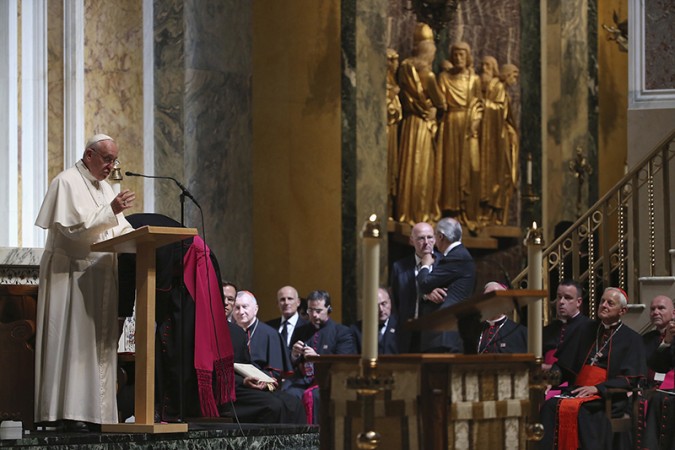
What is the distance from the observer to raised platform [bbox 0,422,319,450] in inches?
284

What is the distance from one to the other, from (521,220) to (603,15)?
2694 mm

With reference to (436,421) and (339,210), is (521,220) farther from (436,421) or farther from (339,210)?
(436,421)

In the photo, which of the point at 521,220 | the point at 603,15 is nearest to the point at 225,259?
the point at 521,220

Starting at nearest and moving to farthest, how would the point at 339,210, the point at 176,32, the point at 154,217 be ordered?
1. the point at 154,217
2. the point at 176,32
3. the point at 339,210

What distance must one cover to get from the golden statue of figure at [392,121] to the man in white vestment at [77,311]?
710cm

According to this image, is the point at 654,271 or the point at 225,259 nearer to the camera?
the point at 654,271

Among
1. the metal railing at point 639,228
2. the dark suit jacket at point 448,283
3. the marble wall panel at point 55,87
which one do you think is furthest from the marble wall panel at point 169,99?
the dark suit jacket at point 448,283

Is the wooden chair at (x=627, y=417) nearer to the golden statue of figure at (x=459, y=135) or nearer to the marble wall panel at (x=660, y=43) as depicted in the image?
the marble wall panel at (x=660, y=43)

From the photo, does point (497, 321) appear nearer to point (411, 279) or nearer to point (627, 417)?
point (627, 417)

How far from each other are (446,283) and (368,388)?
382 centimetres

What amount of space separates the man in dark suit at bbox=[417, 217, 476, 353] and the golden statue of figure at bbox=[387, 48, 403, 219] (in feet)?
18.3

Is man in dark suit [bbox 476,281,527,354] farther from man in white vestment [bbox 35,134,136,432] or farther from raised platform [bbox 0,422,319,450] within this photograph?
man in white vestment [bbox 35,134,136,432]

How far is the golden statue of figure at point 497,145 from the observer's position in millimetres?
15516

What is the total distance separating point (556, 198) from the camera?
1597 cm
